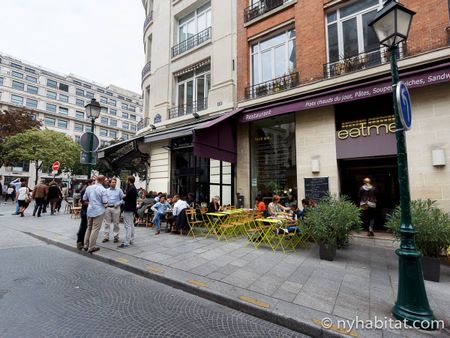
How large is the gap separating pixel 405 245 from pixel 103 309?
412 cm

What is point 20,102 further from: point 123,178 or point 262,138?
point 262,138

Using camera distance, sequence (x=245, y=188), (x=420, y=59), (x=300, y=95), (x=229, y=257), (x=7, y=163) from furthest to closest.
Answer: (x=7, y=163), (x=245, y=188), (x=300, y=95), (x=420, y=59), (x=229, y=257)

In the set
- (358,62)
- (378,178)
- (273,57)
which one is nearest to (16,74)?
(273,57)

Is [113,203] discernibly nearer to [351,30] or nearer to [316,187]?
[316,187]

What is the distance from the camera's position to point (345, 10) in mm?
8641

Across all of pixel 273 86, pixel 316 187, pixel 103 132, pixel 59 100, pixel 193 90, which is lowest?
pixel 316 187

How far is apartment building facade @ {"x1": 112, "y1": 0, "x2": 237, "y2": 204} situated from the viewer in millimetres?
10875

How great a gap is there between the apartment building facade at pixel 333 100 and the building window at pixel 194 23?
7.65 ft

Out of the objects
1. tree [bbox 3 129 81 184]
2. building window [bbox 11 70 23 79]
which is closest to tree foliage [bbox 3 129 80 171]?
tree [bbox 3 129 81 184]

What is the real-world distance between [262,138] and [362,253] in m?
5.85

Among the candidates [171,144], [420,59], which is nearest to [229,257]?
[420,59]

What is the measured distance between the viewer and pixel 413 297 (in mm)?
2914

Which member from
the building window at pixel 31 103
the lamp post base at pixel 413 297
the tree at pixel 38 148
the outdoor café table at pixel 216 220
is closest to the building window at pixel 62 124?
the building window at pixel 31 103

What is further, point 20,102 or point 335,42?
point 20,102
